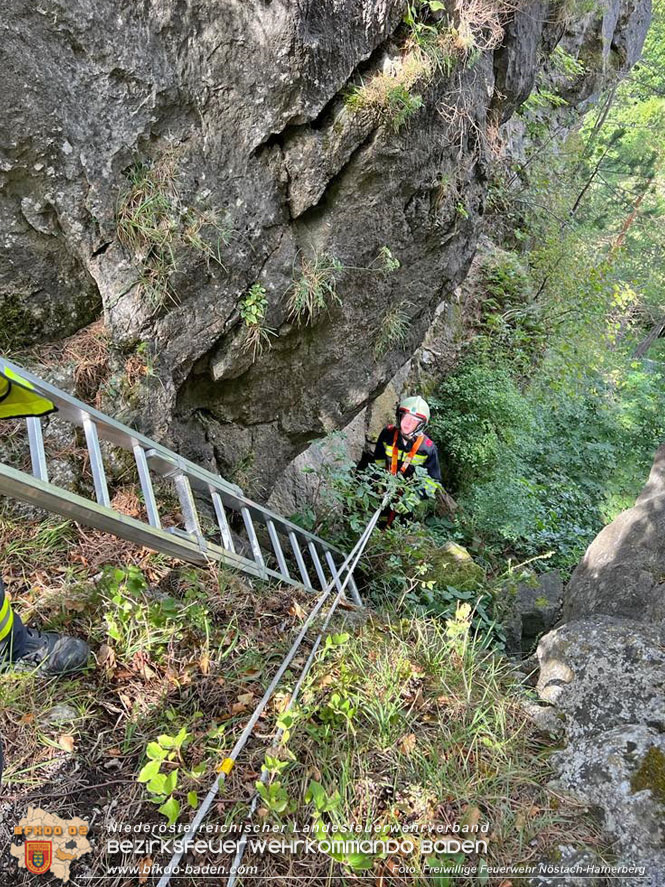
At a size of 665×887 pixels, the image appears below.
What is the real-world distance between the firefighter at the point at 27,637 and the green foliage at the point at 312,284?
2.36m

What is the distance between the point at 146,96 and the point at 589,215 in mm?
15815

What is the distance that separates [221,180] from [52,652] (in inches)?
135

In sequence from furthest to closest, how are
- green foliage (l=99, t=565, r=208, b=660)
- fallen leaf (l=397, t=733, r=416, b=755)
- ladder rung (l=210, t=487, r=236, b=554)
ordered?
1. ladder rung (l=210, t=487, r=236, b=554)
2. green foliage (l=99, t=565, r=208, b=660)
3. fallen leaf (l=397, t=733, r=416, b=755)

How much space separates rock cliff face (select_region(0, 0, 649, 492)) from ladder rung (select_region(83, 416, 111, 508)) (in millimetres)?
814

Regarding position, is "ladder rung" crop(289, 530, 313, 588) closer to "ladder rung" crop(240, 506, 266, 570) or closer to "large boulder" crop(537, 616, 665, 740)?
"ladder rung" crop(240, 506, 266, 570)

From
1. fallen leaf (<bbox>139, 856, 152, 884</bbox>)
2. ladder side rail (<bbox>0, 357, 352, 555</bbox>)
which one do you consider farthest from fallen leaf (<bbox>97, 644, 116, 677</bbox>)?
ladder side rail (<bbox>0, 357, 352, 555</bbox>)

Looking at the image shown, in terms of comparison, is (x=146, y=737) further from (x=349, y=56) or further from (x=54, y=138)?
(x=349, y=56)

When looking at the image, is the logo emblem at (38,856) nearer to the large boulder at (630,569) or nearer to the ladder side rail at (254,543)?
the ladder side rail at (254,543)

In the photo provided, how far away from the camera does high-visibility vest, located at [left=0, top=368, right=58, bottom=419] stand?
243 centimetres

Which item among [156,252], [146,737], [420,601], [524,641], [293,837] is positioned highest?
[156,252]

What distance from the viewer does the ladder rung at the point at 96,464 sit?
2.96 m

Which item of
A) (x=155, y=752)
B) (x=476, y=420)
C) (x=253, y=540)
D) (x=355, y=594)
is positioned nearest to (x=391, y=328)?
(x=253, y=540)

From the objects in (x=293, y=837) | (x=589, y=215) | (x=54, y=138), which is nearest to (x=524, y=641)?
(x=293, y=837)

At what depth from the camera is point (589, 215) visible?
51.2ft
